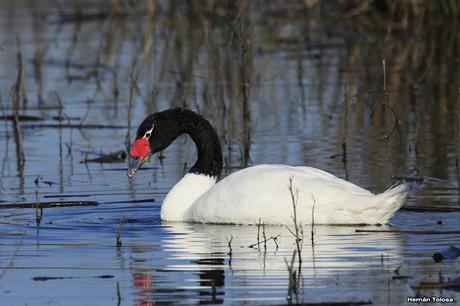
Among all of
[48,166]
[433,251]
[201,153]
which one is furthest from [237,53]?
[433,251]

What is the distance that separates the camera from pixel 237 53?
63.9ft

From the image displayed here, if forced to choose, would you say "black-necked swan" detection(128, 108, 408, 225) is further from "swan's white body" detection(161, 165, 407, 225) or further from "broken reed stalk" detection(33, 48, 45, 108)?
"broken reed stalk" detection(33, 48, 45, 108)

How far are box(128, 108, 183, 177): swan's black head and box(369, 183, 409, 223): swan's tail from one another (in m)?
2.19

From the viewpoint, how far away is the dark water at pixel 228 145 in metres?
7.91

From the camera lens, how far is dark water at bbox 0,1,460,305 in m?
7.91

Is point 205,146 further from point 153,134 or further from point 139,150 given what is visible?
point 139,150

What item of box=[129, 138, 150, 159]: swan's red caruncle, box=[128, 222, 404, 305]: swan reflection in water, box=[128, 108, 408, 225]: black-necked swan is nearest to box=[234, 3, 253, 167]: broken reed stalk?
box=[129, 138, 150, 159]: swan's red caruncle

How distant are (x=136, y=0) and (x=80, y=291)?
1885cm

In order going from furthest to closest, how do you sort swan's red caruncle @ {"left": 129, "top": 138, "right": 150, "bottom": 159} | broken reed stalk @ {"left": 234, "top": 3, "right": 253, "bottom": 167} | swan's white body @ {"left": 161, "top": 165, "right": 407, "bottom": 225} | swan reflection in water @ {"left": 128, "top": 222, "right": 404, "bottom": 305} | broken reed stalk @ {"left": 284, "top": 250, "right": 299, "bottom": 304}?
broken reed stalk @ {"left": 234, "top": 3, "right": 253, "bottom": 167}, swan's red caruncle @ {"left": 129, "top": 138, "right": 150, "bottom": 159}, swan's white body @ {"left": 161, "top": 165, "right": 407, "bottom": 225}, swan reflection in water @ {"left": 128, "top": 222, "right": 404, "bottom": 305}, broken reed stalk @ {"left": 284, "top": 250, "right": 299, "bottom": 304}

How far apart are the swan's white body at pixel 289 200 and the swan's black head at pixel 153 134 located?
801 millimetres

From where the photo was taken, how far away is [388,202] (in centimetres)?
959

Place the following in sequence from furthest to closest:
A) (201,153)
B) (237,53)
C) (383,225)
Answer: (237,53) < (201,153) < (383,225)

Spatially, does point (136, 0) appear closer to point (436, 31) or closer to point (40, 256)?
point (436, 31)

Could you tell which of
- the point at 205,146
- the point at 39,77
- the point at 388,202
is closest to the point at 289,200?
the point at 388,202
